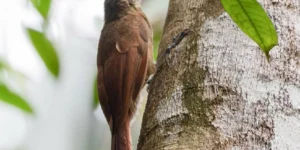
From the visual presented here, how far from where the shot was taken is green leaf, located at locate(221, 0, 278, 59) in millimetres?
1332

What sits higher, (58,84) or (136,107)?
(58,84)

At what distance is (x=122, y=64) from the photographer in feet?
8.18

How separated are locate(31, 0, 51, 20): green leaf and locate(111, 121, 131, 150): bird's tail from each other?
49cm

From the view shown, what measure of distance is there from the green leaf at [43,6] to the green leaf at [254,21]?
84 cm

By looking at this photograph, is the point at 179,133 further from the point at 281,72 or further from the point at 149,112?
the point at 281,72

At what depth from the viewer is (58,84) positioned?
7.16 feet

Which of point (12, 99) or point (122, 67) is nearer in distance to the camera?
point (12, 99)

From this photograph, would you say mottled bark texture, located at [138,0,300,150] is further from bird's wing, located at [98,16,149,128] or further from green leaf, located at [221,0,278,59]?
bird's wing, located at [98,16,149,128]

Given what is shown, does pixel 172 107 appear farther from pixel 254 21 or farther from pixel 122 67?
pixel 122 67

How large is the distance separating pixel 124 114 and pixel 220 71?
668mm

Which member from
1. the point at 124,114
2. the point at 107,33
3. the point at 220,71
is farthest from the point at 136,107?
the point at 220,71

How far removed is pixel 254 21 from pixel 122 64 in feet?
3.94

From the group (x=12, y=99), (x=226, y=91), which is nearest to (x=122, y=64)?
(x=12, y=99)

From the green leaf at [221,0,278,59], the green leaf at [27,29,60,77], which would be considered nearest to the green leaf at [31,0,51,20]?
the green leaf at [27,29,60,77]
